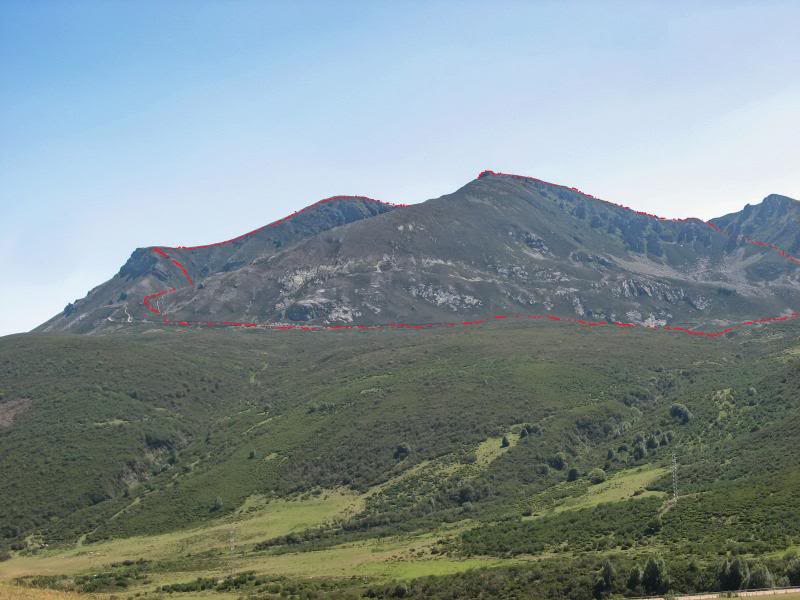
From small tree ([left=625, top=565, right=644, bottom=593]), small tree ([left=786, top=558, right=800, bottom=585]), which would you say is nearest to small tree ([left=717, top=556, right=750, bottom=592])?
small tree ([left=786, top=558, right=800, bottom=585])

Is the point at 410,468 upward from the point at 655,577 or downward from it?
downward

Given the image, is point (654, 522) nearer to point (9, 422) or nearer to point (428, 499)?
point (428, 499)

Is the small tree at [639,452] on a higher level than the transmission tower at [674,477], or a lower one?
lower

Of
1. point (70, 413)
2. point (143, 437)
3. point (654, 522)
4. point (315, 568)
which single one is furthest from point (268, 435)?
point (654, 522)

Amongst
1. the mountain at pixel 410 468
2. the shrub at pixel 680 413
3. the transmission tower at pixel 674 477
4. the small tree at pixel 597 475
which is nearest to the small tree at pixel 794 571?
the mountain at pixel 410 468

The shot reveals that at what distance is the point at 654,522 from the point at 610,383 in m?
80.8

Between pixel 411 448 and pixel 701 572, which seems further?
pixel 411 448

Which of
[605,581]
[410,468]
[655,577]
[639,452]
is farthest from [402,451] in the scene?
[655,577]

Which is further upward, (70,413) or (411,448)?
(70,413)

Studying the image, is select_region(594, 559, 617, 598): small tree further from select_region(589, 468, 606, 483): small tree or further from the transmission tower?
select_region(589, 468, 606, 483): small tree

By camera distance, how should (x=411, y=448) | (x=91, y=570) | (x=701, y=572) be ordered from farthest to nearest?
(x=411, y=448), (x=91, y=570), (x=701, y=572)

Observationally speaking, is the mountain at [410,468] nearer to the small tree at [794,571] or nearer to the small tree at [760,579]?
the small tree at [760,579]

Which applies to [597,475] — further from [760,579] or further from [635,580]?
[760,579]

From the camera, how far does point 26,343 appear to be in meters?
190
